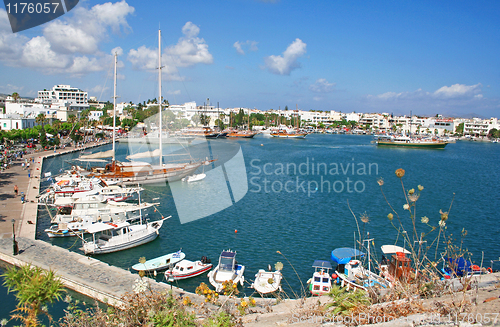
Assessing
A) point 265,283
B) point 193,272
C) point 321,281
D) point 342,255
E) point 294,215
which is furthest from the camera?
point 294,215

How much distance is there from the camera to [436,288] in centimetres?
536

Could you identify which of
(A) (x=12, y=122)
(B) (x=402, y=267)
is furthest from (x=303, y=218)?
(A) (x=12, y=122)

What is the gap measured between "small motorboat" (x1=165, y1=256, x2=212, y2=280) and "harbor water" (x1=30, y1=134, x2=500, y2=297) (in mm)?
267

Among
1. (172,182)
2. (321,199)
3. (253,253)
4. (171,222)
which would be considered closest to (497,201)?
(321,199)

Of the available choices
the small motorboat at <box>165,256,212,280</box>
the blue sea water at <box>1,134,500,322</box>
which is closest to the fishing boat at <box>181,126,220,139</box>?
the blue sea water at <box>1,134,500,322</box>

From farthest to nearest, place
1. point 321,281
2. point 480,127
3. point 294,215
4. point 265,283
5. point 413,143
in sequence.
A: 1. point 480,127
2. point 413,143
3. point 294,215
4. point 321,281
5. point 265,283

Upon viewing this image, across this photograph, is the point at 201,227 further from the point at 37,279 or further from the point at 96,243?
the point at 37,279

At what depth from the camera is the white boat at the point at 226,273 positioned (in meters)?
12.5

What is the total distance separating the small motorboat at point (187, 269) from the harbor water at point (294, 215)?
0.87 ft

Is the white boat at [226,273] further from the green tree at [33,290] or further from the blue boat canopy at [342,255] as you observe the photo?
the green tree at [33,290]

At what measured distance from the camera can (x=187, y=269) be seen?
13.3 m

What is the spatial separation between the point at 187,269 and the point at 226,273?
170 cm

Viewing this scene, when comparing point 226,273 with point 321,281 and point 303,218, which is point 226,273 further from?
point 303,218

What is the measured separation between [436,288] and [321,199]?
22.1 metres
